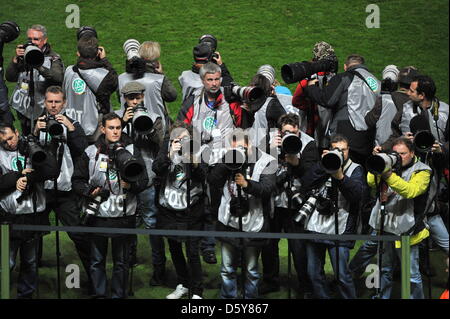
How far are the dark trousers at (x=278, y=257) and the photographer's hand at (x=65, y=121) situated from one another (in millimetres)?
1628

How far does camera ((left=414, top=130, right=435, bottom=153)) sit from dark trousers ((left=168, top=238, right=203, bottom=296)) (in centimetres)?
174

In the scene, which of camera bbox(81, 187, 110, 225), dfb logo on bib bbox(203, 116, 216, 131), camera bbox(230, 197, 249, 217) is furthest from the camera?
dfb logo on bib bbox(203, 116, 216, 131)

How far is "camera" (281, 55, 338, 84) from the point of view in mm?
9055

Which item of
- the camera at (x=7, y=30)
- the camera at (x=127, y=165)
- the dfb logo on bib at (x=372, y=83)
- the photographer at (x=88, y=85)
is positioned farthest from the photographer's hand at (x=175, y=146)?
the camera at (x=7, y=30)

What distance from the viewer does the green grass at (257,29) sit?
14.2 m

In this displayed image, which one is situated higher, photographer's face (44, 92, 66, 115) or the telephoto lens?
the telephoto lens

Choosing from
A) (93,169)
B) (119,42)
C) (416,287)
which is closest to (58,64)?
(93,169)

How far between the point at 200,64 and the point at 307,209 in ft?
5.95

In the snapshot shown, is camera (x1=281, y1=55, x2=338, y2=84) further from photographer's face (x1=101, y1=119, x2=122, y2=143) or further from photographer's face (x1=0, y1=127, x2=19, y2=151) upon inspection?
photographer's face (x1=0, y1=127, x2=19, y2=151)

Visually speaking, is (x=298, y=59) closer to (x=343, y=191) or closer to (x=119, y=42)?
(x=119, y=42)

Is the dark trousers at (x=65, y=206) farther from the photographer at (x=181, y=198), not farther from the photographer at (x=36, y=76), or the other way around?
the photographer at (x=36, y=76)

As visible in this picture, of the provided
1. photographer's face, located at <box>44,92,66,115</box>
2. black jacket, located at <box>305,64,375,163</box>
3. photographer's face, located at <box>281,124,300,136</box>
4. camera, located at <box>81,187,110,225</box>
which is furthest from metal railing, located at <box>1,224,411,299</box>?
black jacket, located at <box>305,64,375,163</box>

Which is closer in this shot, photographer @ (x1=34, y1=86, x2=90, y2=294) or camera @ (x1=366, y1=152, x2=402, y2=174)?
camera @ (x1=366, y1=152, x2=402, y2=174)
